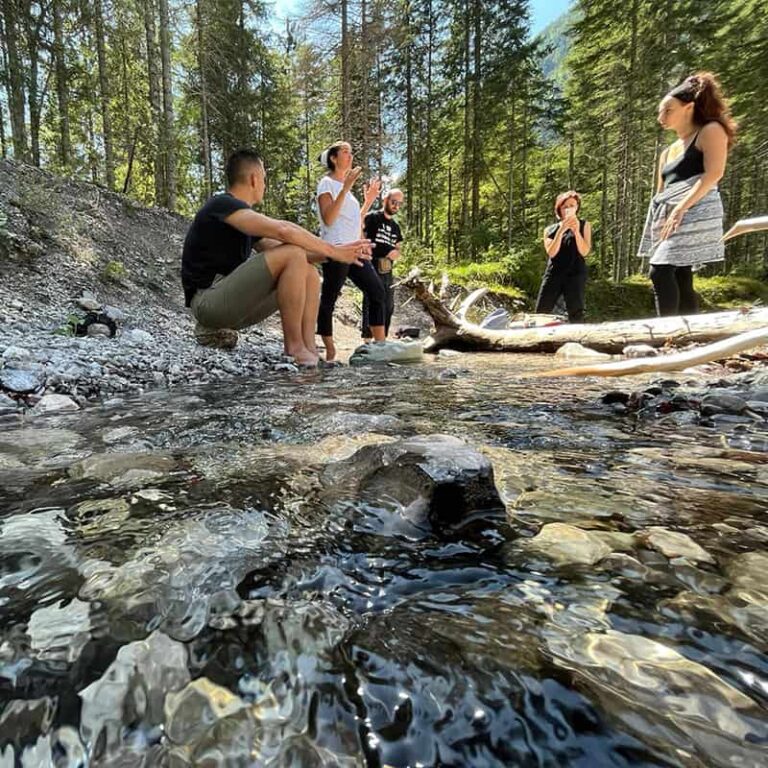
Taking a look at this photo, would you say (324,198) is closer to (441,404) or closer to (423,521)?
(441,404)

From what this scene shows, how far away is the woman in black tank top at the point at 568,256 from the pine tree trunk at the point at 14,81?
32.1 feet

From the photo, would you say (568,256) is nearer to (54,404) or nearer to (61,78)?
(54,404)

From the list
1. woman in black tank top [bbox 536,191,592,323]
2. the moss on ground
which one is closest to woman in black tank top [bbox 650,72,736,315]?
woman in black tank top [bbox 536,191,592,323]

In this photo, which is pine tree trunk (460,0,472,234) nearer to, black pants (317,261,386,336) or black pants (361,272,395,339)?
black pants (361,272,395,339)

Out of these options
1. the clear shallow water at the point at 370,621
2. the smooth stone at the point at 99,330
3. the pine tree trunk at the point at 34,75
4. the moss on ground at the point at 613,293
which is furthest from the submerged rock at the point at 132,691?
the moss on ground at the point at 613,293

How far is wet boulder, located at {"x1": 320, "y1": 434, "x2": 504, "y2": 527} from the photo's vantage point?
1.10m

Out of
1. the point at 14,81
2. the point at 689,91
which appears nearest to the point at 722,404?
the point at 689,91

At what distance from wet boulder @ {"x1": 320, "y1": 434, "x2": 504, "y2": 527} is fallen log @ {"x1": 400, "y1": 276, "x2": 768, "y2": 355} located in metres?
3.29

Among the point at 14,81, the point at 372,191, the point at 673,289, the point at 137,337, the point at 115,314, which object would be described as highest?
the point at 14,81

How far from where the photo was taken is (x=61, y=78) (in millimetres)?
10531

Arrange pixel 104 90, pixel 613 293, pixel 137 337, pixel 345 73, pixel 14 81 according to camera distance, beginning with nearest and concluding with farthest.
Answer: pixel 137 337, pixel 14 81, pixel 104 90, pixel 345 73, pixel 613 293

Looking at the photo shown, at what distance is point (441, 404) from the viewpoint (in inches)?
101

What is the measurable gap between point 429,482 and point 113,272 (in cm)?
726

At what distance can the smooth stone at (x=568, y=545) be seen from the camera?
927mm
